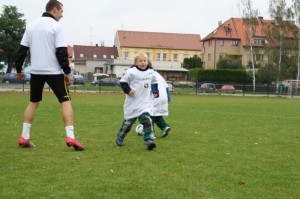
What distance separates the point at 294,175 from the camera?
224 inches

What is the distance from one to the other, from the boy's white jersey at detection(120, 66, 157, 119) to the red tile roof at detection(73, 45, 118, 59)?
3780 inches

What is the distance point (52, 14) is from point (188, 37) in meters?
104

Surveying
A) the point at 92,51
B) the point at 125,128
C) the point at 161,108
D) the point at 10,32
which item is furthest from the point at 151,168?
the point at 92,51

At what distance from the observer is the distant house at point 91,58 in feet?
316

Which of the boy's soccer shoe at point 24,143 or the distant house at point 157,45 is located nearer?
the boy's soccer shoe at point 24,143

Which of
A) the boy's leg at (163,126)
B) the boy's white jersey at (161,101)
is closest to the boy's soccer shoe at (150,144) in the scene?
the boy's leg at (163,126)

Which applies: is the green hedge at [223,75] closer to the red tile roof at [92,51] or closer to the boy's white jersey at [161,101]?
the red tile roof at [92,51]

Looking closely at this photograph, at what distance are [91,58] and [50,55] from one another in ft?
313

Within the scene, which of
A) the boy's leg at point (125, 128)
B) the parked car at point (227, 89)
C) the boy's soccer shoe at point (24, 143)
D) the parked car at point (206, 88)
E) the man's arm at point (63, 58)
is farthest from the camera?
the parked car at point (227, 89)

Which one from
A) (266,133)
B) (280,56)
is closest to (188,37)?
(280,56)

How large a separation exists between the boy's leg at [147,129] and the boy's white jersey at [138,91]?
0.25ft

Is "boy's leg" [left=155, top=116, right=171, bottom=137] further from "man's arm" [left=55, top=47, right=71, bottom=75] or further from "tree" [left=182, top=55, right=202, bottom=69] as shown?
"tree" [left=182, top=55, right=202, bottom=69]

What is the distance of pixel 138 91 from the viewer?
25.0 ft

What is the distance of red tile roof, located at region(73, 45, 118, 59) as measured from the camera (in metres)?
103
